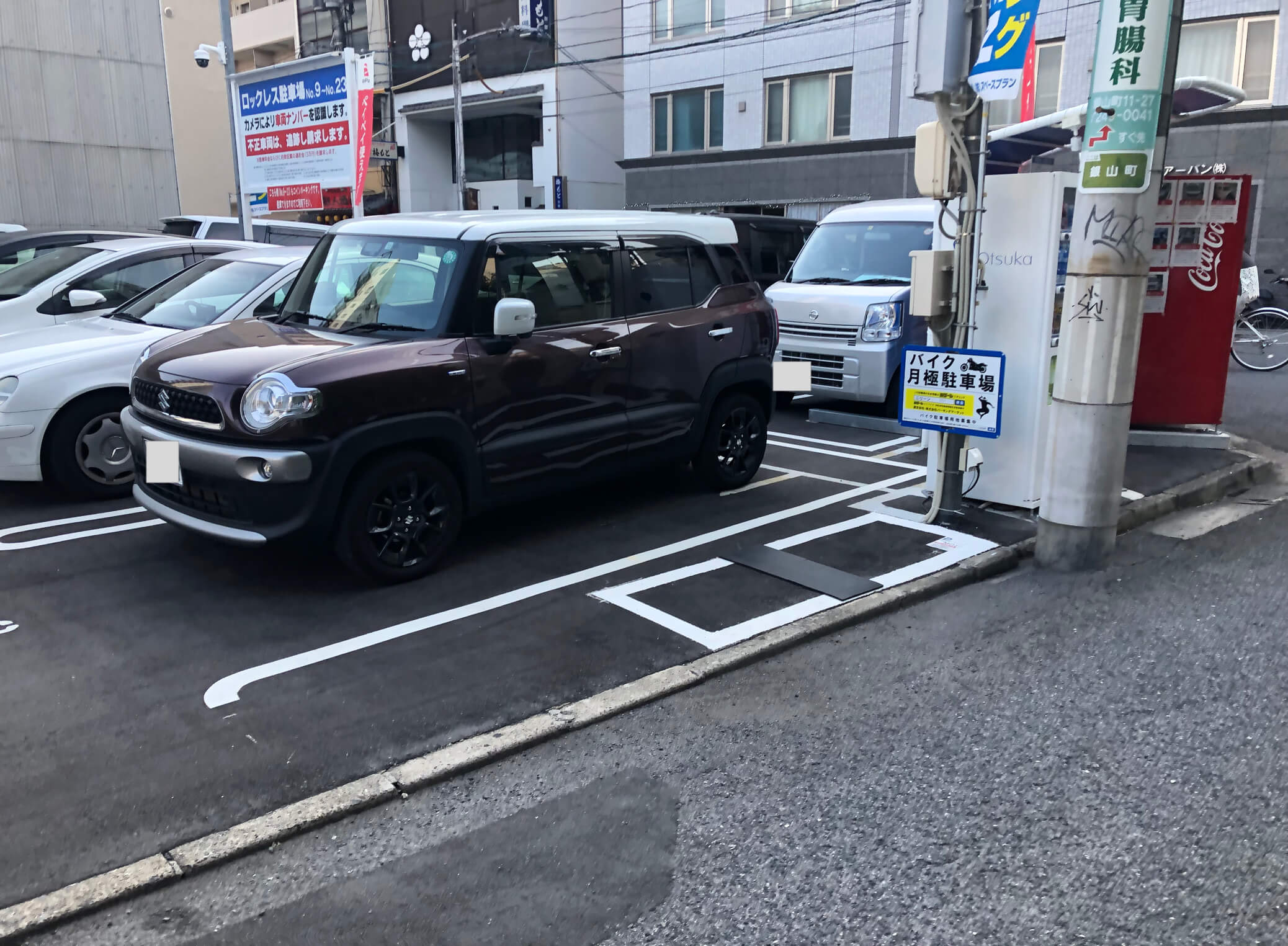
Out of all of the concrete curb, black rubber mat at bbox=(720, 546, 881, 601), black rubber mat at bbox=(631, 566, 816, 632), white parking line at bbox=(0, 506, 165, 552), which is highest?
white parking line at bbox=(0, 506, 165, 552)

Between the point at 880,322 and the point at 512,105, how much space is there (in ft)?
95.1

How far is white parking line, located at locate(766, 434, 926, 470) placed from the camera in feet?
26.5

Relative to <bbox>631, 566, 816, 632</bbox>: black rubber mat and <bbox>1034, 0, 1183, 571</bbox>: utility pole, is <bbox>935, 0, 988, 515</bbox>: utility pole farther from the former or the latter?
A: <bbox>631, 566, 816, 632</bbox>: black rubber mat

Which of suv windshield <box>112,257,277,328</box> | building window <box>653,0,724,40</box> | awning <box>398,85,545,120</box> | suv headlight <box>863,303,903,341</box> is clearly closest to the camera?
suv windshield <box>112,257,277,328</box>

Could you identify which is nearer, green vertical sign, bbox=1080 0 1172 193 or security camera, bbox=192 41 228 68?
green vertical sign, bbox=1080 0 1172 193

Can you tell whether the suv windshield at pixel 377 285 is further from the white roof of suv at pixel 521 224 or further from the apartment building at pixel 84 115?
the apartment building at pixel 84 115

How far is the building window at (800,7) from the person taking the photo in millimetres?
25203

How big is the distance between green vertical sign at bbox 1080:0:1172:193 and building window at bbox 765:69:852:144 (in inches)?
852

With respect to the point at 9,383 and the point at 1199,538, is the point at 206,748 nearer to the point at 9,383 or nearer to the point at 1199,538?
the point at 9,383

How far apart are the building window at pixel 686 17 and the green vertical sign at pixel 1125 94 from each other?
24.7m

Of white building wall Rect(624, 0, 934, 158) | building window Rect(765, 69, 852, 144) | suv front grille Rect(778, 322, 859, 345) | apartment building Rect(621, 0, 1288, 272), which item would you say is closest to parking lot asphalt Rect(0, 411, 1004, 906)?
suv front grille Rect(778, 322, 859, 345)

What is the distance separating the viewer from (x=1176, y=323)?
8.31 m

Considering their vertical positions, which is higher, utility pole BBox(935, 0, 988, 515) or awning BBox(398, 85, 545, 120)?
awning BBox(398, 85, 545, 120)

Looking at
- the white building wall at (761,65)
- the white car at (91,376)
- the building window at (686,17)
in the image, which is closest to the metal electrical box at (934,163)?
the white car at (91,376)
